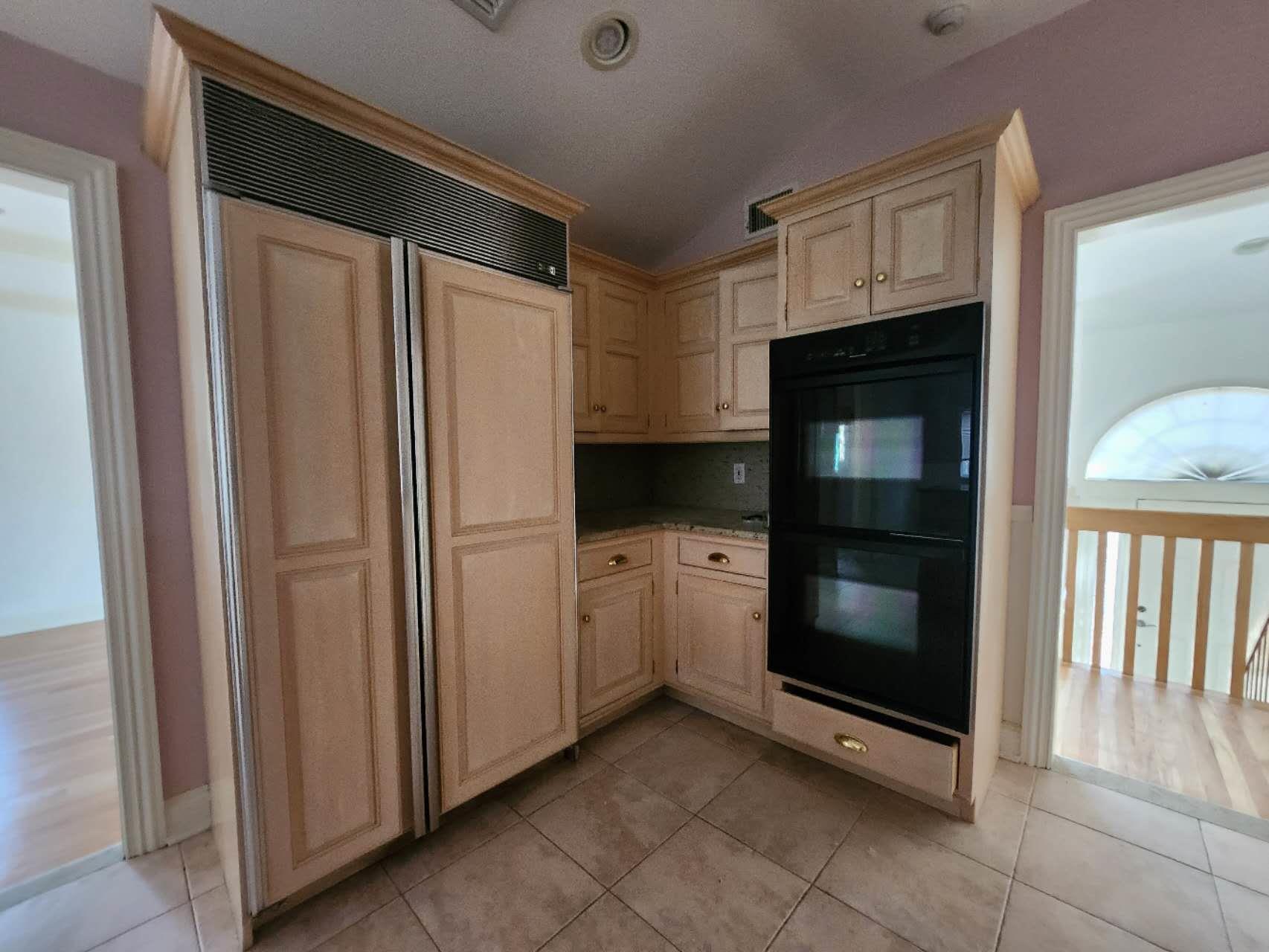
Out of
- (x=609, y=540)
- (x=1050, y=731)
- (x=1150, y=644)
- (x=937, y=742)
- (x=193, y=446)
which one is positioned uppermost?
(x=193, y=446)

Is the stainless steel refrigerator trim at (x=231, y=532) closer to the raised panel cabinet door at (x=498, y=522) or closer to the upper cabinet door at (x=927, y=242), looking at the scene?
the raised panel cabinet door at (x=498, y=522)

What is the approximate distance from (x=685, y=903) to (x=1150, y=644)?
4.63m

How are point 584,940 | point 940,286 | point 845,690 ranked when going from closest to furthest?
1. point 584,940
2. point 940,286
3. point 845,690

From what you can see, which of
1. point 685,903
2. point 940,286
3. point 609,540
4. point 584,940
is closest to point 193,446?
point 609,540

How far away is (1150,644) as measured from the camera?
3.83m

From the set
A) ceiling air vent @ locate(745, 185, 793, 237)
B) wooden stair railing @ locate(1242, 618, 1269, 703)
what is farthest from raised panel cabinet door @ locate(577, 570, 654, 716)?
wooden stair railing @ locate(1242, 618, 1269, 703)

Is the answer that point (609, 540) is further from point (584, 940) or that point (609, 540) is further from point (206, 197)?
point (206, 197)

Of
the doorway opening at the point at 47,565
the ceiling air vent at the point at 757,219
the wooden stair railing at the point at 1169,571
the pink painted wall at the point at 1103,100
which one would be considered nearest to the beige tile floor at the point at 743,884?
the doorway opening at the point at 47,565

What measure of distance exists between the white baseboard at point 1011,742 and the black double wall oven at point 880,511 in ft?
2.25

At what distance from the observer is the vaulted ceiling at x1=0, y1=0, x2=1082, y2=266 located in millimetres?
1425

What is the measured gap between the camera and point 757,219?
252 cm

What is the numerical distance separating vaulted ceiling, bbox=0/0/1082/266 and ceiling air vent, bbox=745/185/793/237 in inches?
5.8

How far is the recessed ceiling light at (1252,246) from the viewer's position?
243 centimetres

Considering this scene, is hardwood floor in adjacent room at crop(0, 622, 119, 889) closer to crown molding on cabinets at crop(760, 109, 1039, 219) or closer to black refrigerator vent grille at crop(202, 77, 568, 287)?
black refrigerator vent grille at crop(202, 77, 568, 287)
